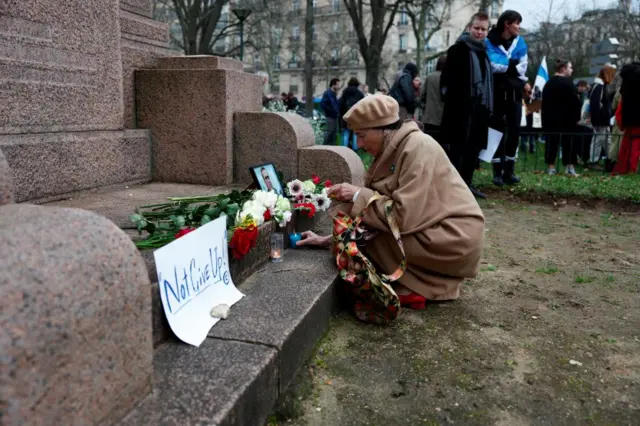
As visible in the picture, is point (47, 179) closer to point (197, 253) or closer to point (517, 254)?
point (197, 253)

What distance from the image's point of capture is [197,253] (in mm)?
2561

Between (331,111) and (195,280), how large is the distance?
979 cm

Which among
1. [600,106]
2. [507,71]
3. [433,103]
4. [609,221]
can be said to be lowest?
[609,221]

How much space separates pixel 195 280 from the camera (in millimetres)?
2541

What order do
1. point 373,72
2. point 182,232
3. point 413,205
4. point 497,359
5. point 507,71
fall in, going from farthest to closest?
point 373,72
point 507,71
point 413,205
point 497,359
point 182,232

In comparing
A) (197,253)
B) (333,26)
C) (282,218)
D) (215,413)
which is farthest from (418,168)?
(333,26)

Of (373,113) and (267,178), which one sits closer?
(373,113)

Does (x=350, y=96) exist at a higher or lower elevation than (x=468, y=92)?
higher

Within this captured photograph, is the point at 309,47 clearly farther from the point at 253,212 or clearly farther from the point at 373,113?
the point at 253,212

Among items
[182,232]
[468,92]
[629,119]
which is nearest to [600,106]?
[629,119]

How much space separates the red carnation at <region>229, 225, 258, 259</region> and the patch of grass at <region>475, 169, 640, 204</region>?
5.73m

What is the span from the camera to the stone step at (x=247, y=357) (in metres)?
1.83

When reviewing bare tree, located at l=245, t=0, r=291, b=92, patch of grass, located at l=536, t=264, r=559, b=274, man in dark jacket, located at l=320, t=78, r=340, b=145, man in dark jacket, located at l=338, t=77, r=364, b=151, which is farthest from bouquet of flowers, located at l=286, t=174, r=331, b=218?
bare tree, located at l=245, t=0, r=291, b=92

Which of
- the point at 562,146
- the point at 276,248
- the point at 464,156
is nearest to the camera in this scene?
the point at 276,248
